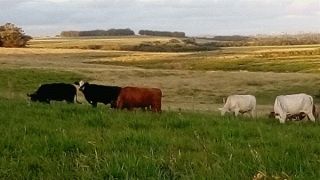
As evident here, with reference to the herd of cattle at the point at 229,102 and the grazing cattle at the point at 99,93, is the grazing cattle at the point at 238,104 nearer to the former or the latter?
the herd of cattle at the point at 229,102

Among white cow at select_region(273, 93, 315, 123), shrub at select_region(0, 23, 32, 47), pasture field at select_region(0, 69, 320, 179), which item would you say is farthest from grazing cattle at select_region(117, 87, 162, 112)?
shrub at select_region(0, 23, 32, 47)

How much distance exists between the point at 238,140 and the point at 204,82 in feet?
133

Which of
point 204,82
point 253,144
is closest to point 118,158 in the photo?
point 253,144

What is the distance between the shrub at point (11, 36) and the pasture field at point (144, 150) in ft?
326

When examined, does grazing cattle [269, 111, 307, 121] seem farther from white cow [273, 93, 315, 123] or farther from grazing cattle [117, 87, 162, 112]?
grazing cattle [117, 87, 162, 112]

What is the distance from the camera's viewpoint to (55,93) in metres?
25.5

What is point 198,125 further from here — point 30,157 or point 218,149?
point 30,157

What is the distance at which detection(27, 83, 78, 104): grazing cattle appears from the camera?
984 inches

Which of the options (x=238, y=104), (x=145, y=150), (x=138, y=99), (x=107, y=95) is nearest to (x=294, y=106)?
(x=238, y=104)

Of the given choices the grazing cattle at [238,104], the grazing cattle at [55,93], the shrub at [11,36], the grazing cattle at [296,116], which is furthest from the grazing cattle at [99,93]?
the shrub at [11,36]

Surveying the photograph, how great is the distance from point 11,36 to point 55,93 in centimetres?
8817

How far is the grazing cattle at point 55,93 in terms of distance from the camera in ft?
82.0

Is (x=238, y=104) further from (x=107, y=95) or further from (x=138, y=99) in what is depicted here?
(x=107, y=95)

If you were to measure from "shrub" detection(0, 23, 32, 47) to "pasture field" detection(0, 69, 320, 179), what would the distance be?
326 feet
